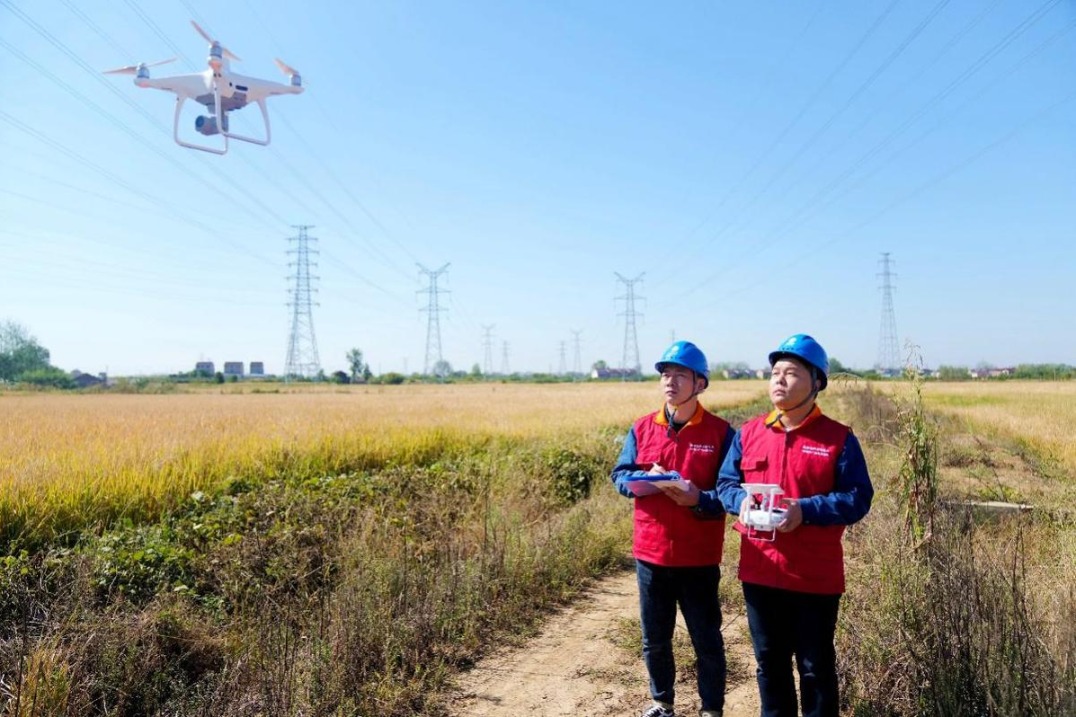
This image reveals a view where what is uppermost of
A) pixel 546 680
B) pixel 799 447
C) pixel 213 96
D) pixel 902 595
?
pixel 213 96

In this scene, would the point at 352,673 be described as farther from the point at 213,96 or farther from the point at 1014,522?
the point at 213,96

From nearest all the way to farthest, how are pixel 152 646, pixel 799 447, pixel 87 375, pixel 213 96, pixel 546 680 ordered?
1. pixel 799 447
2. pixel 152 646
3. pixel 546 680
4. pixel 213 96
5. pixel 87 375

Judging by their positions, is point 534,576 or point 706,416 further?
point 534,576

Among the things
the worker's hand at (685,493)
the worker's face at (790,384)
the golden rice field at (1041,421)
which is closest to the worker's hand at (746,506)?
the worker's hand at (685,493)

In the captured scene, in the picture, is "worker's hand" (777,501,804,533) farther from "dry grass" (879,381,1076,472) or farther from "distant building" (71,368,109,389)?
"distant building" (71,368,109,389)

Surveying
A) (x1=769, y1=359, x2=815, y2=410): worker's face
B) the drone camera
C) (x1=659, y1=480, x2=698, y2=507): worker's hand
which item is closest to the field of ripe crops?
(x1=769, y1=359, x2=815, y2=410): worker's face

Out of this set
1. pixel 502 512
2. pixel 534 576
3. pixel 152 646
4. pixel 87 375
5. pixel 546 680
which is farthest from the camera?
pixel 87 375

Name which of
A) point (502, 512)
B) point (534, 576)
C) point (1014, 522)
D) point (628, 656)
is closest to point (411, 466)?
point (502, 512)
